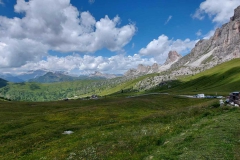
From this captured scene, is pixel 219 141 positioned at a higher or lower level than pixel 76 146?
higher

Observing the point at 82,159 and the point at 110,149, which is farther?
the point at 110,149

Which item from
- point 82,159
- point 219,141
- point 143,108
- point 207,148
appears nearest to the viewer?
point 207,148

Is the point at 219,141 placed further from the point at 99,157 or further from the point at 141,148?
the point at 99,157

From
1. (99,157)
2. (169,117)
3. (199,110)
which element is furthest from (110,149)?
(199,110)

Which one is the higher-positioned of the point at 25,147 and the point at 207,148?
the point at 207,148

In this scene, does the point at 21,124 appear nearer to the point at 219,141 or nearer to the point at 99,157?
the point at 99,157

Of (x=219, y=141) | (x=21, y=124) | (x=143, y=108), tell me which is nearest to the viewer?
(x=219, y=141)

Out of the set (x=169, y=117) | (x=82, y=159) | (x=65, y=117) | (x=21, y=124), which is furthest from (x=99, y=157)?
(x=65, y=117)

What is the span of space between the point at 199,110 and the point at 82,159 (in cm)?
2854

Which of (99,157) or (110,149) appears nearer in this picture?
(99,157)

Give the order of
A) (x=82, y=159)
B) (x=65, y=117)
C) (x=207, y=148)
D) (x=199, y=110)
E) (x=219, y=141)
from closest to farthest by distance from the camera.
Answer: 1. (x=207, y=148)
2. (x=219, y=141)
3. (x=82, y=159)
4. (x=199, y=110)
5. (x=65, y=117)

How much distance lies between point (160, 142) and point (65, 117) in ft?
159

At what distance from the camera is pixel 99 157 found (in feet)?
68.5

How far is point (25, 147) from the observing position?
32656 mm
